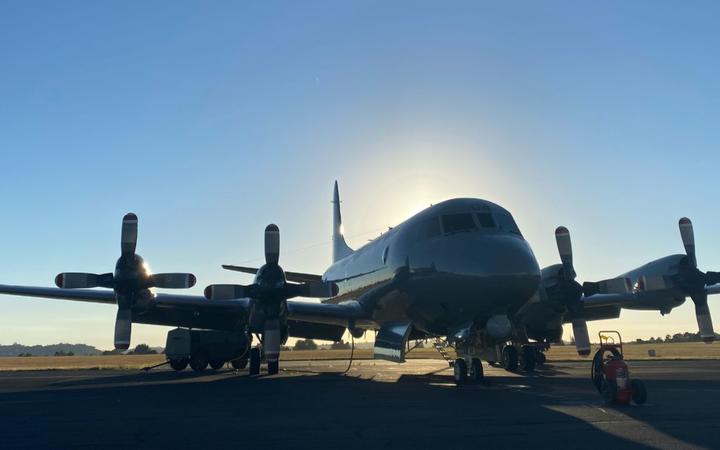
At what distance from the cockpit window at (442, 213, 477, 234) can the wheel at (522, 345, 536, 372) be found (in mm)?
9551

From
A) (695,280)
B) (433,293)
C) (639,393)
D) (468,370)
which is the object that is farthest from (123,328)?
(695,280)

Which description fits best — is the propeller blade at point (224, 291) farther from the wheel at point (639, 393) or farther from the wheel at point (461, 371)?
the wheel at point (639, 393)

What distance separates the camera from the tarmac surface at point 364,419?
8211 millimetres

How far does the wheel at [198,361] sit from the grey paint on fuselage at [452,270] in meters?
9.67

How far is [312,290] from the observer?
68.8 feet

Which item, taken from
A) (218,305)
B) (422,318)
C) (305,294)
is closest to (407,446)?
(422,318)

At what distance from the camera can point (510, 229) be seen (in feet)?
60.6

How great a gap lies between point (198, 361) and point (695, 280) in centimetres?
2139

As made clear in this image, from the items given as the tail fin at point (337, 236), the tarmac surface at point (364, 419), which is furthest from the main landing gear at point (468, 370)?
the tail fin at point (337, 236)

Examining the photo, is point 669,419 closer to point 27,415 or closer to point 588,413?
point 588,413

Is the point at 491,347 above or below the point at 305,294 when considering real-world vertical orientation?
below

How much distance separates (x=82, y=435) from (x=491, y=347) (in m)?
11.2

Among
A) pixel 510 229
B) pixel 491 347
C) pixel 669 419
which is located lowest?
pixel 669 419

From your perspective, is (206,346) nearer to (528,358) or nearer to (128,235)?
(128,235)
